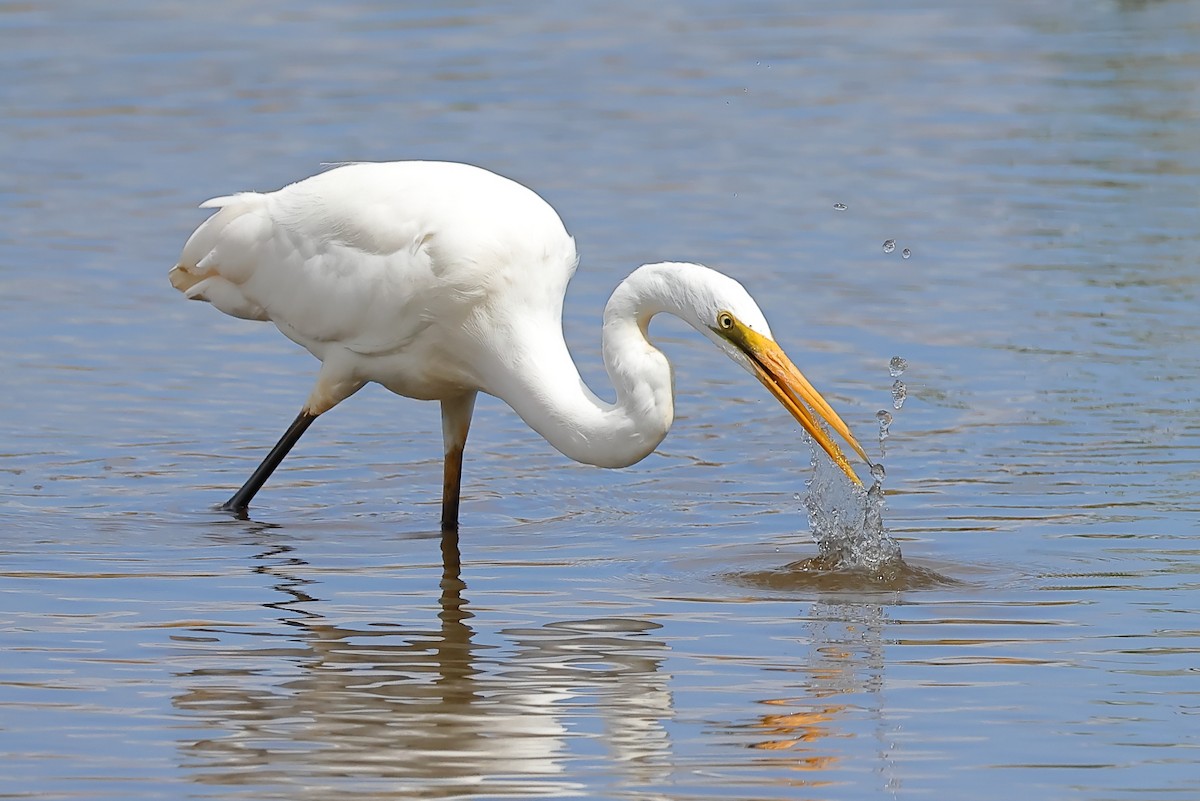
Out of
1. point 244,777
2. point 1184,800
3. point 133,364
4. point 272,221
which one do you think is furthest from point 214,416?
point 1184,800

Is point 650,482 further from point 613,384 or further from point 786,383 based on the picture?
point 786,383

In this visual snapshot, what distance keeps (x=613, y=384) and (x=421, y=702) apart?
151 centimetres

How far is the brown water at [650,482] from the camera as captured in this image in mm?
5703

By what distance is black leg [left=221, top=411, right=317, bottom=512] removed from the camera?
27.9 ft

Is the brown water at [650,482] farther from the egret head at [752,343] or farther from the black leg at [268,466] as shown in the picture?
the egret head at [752,343]

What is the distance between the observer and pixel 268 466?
336 inches

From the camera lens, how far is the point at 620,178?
15172 millimetres

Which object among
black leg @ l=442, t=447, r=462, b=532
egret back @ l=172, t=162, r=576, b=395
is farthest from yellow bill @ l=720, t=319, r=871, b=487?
black leg @ l=442, t=447, r=462, b=532

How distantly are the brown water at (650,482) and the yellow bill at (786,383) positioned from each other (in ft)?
1.95

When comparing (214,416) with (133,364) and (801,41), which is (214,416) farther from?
(801,41)

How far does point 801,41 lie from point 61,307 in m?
10.9

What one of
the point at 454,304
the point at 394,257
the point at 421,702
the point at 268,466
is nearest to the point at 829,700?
the point at 421,702

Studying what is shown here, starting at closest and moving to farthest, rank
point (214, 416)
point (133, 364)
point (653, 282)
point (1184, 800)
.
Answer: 1. point (1184, 800)
2. point (653, 282)
3. point (214, 416)
4. point (133, 364)

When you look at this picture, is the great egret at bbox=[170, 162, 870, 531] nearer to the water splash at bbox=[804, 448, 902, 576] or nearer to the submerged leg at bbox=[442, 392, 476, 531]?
the submerged leg at bbox=[442, 392, 476, 531]
